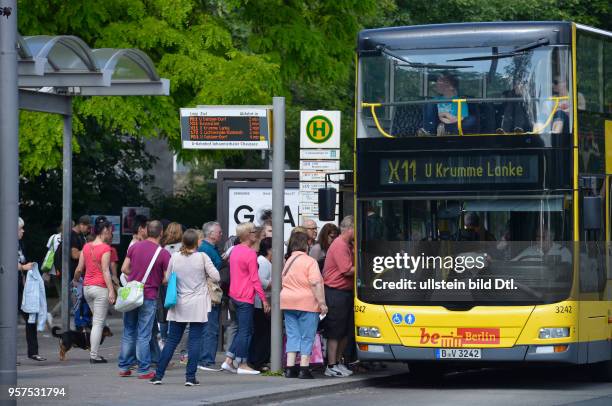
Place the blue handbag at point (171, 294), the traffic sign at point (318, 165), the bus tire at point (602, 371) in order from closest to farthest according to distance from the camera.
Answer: the blue handbag at point (171, 294), the bus tire at point (602, 371), the traffic sign at point (318, 165)

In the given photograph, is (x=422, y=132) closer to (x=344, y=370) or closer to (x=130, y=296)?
(x=344, y=370)

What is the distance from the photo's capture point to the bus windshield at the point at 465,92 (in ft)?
49.0

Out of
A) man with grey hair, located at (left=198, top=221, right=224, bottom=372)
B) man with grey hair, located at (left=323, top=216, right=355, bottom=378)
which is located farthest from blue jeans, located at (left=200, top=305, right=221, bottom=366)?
man with grey hair, located at (left=323, top=216, right=355, bottom=378)

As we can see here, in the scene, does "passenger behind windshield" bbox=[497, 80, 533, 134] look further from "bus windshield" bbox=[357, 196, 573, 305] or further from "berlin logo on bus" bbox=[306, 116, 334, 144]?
"berlin logo on bus" bbox=[306, 116, 334, 144]

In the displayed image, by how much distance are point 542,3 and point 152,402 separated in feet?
79.5

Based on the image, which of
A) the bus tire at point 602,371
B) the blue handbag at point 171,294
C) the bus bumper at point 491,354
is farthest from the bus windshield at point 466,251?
the blue handbag at point 171,294

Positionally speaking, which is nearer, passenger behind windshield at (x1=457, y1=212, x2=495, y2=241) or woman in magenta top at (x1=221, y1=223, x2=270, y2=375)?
passenger behind windshield at (x1=457, y1=212, x2=495, y2=241)

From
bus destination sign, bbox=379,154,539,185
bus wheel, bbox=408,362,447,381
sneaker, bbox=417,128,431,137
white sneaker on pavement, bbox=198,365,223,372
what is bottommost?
bus wheel, bbox=408,362,447,381

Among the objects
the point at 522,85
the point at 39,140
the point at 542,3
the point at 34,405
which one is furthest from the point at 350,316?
the point at 542,3

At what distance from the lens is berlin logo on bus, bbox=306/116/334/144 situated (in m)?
18.6

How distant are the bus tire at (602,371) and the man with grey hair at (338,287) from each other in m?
2.91

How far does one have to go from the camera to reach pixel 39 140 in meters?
24.1

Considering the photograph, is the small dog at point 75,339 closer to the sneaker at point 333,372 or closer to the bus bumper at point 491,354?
the sneaker at point 333,372

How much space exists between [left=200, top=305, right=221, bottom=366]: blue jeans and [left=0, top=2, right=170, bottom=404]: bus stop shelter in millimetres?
1676
